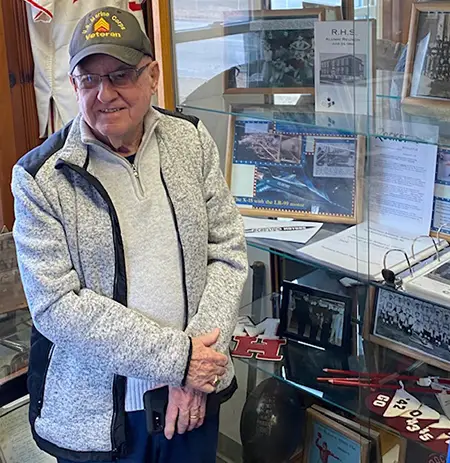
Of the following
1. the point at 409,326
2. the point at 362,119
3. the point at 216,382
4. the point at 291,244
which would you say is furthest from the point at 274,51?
the point at 216,382

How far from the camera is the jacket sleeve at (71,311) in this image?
4.10ft

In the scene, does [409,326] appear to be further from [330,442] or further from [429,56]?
[429,56]

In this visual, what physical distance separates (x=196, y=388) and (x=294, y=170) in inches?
30.5

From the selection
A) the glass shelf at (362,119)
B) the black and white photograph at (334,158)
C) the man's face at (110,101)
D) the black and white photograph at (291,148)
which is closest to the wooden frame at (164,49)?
the glass shelf at (362,119)

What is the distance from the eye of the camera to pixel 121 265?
4.26ft

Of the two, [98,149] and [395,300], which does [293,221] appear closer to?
[395,300]

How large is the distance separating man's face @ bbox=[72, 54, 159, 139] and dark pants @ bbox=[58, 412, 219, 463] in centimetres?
59

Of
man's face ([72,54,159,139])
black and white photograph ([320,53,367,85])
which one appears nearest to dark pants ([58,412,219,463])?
man's face ([72,54,159,139])

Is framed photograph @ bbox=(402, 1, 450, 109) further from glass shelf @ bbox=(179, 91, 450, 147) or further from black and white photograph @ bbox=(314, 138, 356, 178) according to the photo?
black and white photograph @ bbox=(314, 138, 356, 178)

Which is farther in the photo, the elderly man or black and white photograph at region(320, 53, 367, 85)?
black and white photograph at region(320, 53, 367, 85)

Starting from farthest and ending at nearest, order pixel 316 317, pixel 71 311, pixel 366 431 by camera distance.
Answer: pixel 316 317, pixel 366 431, pixel 71 311

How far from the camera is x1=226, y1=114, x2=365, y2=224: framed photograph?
1.77m

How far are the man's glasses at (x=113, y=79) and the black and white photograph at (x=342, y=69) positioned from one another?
0.53 metres

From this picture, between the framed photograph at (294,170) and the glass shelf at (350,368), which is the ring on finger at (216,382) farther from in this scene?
the framed photograph at (294,170)
